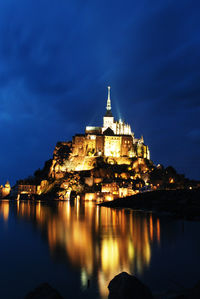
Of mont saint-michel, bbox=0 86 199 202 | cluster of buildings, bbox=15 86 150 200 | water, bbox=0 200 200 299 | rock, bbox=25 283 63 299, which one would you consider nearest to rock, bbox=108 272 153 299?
water, bbox=0 200 200 299

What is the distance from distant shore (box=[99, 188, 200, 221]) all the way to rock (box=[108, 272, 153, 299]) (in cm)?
2418

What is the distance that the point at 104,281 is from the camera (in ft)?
32.1

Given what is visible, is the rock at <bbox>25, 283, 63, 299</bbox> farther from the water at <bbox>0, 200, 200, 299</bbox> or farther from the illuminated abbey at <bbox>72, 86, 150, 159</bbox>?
the illuminated abbey at <bbox>72, 86, 150, 159</bbox>

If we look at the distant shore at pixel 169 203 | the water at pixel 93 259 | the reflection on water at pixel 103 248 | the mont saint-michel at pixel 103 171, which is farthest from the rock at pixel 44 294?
the mont saint-michel at pixel 103 171

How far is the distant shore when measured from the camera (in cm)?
3339

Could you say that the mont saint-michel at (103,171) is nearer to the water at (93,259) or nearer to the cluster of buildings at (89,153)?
the cluster of buildings at (89,153)

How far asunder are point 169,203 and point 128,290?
34557mm

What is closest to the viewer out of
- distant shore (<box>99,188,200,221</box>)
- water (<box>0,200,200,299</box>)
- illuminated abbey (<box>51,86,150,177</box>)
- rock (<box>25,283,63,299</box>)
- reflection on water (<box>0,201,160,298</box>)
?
rock (<box>25,283,63,299</box>)

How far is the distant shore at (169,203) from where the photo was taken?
3339 centimetres

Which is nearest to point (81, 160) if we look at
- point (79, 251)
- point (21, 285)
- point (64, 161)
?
point (64, 161)

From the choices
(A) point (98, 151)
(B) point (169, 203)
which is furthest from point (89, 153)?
(B) point (169, 203)

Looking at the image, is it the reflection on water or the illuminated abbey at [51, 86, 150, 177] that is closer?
the reflection on water

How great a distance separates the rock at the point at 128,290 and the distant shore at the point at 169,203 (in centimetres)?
2418

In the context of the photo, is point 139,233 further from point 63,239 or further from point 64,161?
point 64,161
